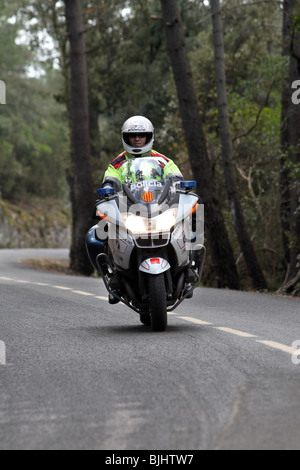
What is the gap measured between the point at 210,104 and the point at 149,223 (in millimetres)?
22102

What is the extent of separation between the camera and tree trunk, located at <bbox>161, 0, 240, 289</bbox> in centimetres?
2208

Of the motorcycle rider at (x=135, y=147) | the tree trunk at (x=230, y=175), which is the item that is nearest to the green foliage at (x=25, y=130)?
the tree trunk at (x=230, y=175)

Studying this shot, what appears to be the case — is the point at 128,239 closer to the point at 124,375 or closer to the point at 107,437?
the point at 124,375

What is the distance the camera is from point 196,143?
73.3ft

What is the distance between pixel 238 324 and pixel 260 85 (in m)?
18.1

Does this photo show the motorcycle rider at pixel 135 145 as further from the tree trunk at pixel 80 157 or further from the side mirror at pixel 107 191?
the tree trunk at pixel 80 157

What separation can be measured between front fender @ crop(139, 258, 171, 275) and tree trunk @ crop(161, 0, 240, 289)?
42.3ft

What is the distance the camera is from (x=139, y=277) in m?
9.75

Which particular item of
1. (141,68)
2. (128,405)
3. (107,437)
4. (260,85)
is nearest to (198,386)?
(128,405)

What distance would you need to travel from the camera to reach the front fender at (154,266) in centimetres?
954

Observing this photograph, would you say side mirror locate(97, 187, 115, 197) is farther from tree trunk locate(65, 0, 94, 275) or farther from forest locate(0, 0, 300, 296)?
tree trunk locate(65, 0, 94, 275)

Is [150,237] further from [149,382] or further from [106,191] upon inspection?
[149,382]

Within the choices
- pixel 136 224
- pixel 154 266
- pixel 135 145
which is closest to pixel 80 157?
pixel 135 145

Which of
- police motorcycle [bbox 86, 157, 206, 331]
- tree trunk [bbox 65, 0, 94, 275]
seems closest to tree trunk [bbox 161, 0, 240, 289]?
tree trunk [bbox 65, 0, 94, 275]
